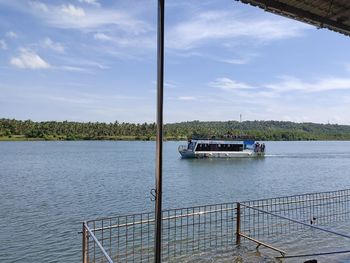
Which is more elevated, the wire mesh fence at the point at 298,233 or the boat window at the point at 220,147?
the boat window at the point at 220,147

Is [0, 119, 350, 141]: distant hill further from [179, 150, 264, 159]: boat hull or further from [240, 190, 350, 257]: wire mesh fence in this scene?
[240, 190, 350, 257]: wire mesh fence

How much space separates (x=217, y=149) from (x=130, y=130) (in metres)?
80.7

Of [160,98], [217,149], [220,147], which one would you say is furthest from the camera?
[220,147]

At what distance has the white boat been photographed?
49.6 m

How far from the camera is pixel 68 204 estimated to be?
53.7 ft

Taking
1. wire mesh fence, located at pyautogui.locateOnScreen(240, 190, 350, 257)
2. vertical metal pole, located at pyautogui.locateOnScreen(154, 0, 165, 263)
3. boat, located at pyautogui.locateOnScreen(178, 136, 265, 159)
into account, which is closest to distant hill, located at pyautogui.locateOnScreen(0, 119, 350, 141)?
boat, located at pyautogui.locateOnScreen(178, 136, 265, 159)

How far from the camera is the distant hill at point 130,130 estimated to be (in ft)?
364

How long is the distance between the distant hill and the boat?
4672 centimetres

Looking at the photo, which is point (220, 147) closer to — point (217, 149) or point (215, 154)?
point (217, 149)

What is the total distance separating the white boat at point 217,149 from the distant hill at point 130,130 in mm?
46972

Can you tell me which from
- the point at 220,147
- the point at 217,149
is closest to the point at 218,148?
the point at 217,149

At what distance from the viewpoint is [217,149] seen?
5034 centimetres

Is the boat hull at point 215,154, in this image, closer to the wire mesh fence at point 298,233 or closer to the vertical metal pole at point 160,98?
the wire mesh fence at point 298,233

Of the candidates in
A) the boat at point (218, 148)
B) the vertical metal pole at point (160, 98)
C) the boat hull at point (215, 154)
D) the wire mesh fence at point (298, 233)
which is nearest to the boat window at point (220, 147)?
the boat at point (218, 148)
